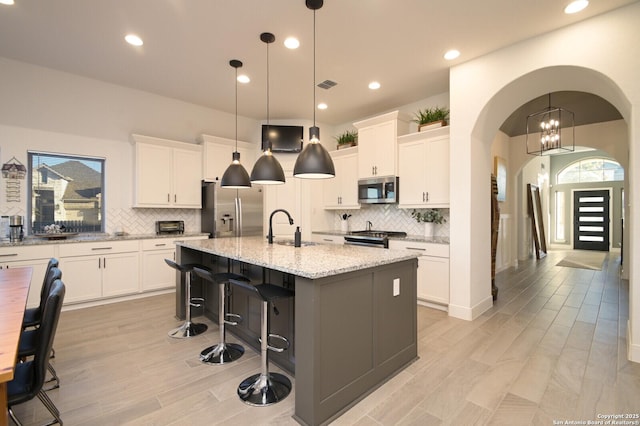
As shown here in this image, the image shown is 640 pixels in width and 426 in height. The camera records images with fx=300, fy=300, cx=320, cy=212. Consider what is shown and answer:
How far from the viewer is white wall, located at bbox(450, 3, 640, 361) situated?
8.54ft

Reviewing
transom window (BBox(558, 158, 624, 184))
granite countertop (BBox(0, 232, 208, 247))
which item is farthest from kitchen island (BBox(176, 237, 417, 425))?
transom window (BBox(558, 158, 624, 184))

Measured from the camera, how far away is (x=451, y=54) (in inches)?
137

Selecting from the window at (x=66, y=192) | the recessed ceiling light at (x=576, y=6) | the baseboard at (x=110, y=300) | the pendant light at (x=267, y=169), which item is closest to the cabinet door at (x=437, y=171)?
the recessed ceiling light at (x=576, y=6)

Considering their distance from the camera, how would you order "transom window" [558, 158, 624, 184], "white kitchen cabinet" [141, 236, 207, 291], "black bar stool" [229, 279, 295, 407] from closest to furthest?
"black bar stool" [229, 279, 295, 407], "white kitchen cabinet" [141, 236, 207, 291], "transom window" [558, 158, 624, 184]

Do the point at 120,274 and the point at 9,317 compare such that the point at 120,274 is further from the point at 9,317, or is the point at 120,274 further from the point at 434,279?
the point at 434,279

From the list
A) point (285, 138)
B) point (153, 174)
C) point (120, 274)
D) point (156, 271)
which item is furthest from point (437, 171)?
point (120, 274)

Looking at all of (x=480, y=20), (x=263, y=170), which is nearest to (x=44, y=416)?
(x=263, y=170)

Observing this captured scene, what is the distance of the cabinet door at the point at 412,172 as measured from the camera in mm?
4406

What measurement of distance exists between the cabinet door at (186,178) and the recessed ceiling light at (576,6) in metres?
5.07

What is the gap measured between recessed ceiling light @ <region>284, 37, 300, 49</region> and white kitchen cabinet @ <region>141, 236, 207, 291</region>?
123 inches

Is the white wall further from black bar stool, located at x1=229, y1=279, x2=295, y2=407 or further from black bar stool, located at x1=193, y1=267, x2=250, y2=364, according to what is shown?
black bar stool, located at x1=193, y1=267, x2=250, y2=364

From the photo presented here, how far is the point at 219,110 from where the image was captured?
5.58m

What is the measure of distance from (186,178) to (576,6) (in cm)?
527

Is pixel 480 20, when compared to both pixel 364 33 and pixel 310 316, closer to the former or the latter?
pixel 364 33
